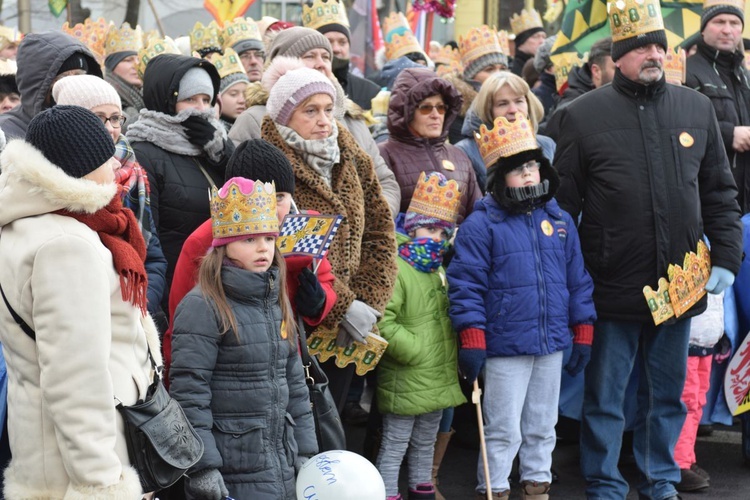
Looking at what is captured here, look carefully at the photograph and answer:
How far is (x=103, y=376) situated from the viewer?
326cm

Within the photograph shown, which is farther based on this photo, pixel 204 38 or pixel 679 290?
pixel 204 38

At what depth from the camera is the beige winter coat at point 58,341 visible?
3.22 m

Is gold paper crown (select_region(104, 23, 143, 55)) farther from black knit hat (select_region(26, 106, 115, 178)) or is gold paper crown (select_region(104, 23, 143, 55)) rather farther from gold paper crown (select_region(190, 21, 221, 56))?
black knit hat (select_region(26, 106, 115, 178))

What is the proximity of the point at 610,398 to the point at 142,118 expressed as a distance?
110 inches

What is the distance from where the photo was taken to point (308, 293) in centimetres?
499

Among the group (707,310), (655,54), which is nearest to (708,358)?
(707,310)

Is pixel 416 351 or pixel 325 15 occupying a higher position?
pixel 325 15

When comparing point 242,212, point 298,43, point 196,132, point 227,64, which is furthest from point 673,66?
point 242,212

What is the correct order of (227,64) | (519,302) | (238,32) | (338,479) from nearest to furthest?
(338,479) < (519,302) < (227,64) < (238,32)

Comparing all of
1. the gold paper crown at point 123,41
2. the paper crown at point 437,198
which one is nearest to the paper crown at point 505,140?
the paper crown at point 437,198

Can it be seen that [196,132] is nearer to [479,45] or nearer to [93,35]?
[479,45]

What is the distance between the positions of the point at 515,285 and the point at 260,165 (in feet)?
5.11

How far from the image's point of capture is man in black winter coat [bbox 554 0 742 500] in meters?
6.01

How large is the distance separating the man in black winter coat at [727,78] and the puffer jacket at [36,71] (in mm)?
4330
